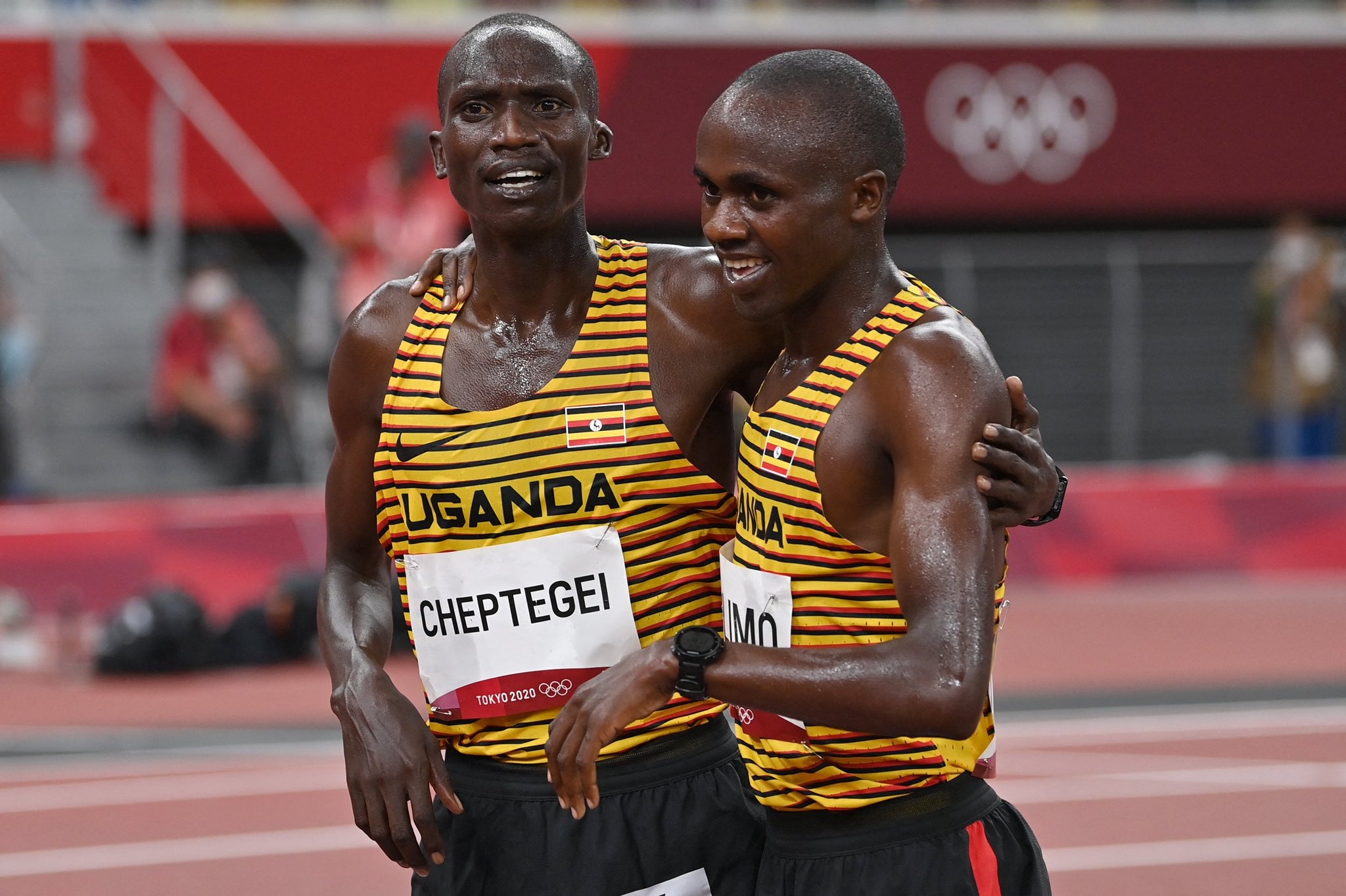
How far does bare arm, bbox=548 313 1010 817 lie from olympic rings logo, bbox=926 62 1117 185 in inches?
555

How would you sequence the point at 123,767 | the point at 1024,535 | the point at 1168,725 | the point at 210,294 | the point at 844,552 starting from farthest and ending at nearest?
1. the point at 1024,535
2. the point at 210,294
3. the point at 1168,725
4. the point at 123,767
5. the point at 844,552

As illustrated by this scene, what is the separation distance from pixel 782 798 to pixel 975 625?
0.59 metres

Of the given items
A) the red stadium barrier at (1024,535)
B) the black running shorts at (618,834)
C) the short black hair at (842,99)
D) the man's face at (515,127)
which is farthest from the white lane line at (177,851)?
the short black hair at (842,99)

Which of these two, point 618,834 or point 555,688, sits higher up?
point 555,688

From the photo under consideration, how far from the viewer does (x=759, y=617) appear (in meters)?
2.82

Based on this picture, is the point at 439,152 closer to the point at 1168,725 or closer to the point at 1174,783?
the point at 1174,783

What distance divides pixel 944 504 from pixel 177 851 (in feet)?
16.6

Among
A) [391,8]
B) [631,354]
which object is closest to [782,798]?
[631,354]

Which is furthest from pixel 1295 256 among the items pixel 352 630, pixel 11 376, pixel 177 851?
pixel 352 630

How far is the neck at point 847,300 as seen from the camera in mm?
2826

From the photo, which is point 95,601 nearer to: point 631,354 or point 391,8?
point 391,8

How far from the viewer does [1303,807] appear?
287 inches

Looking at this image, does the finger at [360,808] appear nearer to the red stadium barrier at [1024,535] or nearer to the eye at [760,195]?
the eye at [760,195]

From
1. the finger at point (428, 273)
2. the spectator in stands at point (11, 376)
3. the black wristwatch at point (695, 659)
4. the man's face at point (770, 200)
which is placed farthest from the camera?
the spectator in stands at point (11, 376)
